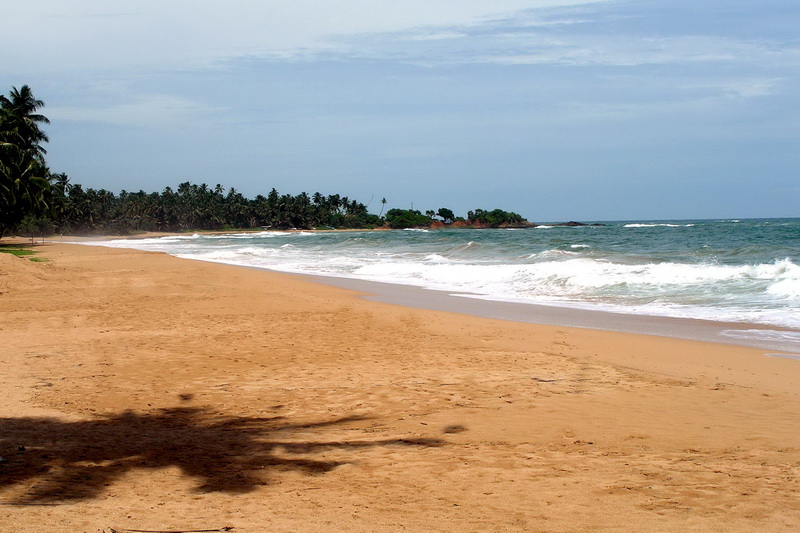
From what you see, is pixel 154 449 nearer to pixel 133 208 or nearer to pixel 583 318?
pixel 583 318

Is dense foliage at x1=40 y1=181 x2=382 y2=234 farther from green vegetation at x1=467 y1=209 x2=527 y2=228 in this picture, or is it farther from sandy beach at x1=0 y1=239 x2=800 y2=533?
sandy beach at x1=0 y1=239 x2=800 y2=533

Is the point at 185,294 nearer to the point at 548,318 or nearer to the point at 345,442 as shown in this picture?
the point at 548,318

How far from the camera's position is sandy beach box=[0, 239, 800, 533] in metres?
3.84

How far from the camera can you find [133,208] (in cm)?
11181

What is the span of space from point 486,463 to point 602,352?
5.15m

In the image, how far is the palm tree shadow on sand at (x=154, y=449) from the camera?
14.1 feet

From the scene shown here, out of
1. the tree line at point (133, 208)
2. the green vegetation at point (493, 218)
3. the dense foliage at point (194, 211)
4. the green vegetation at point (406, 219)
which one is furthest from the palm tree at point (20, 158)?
the green vegetation at point (493, 218)

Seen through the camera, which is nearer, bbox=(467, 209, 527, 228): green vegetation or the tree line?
the tree line

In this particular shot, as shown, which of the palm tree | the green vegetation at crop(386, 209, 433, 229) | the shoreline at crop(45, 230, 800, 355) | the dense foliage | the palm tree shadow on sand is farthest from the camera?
the green vegetation at crop(386, 209, 433, 229)

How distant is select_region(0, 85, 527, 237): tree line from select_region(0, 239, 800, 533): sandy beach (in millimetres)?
38490

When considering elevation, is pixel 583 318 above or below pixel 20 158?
below

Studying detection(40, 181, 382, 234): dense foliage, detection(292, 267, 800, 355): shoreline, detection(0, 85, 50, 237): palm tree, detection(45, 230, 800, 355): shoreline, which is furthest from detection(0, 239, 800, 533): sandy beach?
detection(40, 181, 382, 234): dense foliage

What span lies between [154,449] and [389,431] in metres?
1.79

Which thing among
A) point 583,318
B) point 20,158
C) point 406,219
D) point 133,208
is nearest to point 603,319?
point 583,318
